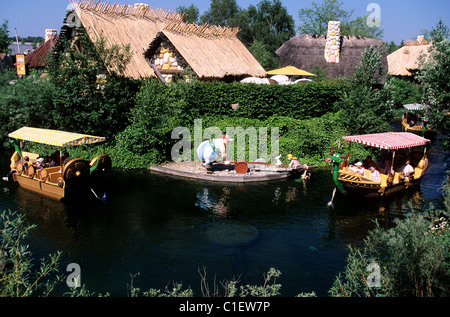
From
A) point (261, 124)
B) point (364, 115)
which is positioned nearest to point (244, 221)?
point (261, 124)

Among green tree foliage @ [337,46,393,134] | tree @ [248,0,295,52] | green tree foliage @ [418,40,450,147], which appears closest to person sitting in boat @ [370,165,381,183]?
green tree foliage @ [418,40,450,147]

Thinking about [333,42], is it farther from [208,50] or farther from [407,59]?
[208,50]

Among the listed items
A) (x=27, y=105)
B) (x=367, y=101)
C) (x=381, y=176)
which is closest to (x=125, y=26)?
(x=27, y=105)

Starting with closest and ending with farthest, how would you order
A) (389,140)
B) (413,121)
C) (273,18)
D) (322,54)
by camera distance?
(389,140) → (413,121) → (322,54) → (273,18)

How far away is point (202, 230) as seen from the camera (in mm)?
13547

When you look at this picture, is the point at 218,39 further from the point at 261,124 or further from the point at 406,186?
the point at 406,186

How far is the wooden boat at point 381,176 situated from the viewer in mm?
16188

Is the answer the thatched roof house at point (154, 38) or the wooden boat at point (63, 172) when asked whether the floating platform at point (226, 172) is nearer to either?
the wooden boat at point (63, 172)

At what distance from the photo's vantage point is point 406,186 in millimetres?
17594

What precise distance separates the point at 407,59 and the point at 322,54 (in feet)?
48.9

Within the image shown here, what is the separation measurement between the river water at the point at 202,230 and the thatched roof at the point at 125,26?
1073cm

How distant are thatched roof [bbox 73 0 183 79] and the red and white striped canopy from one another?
15050mm

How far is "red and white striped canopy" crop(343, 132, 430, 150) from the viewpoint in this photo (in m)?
16.7
